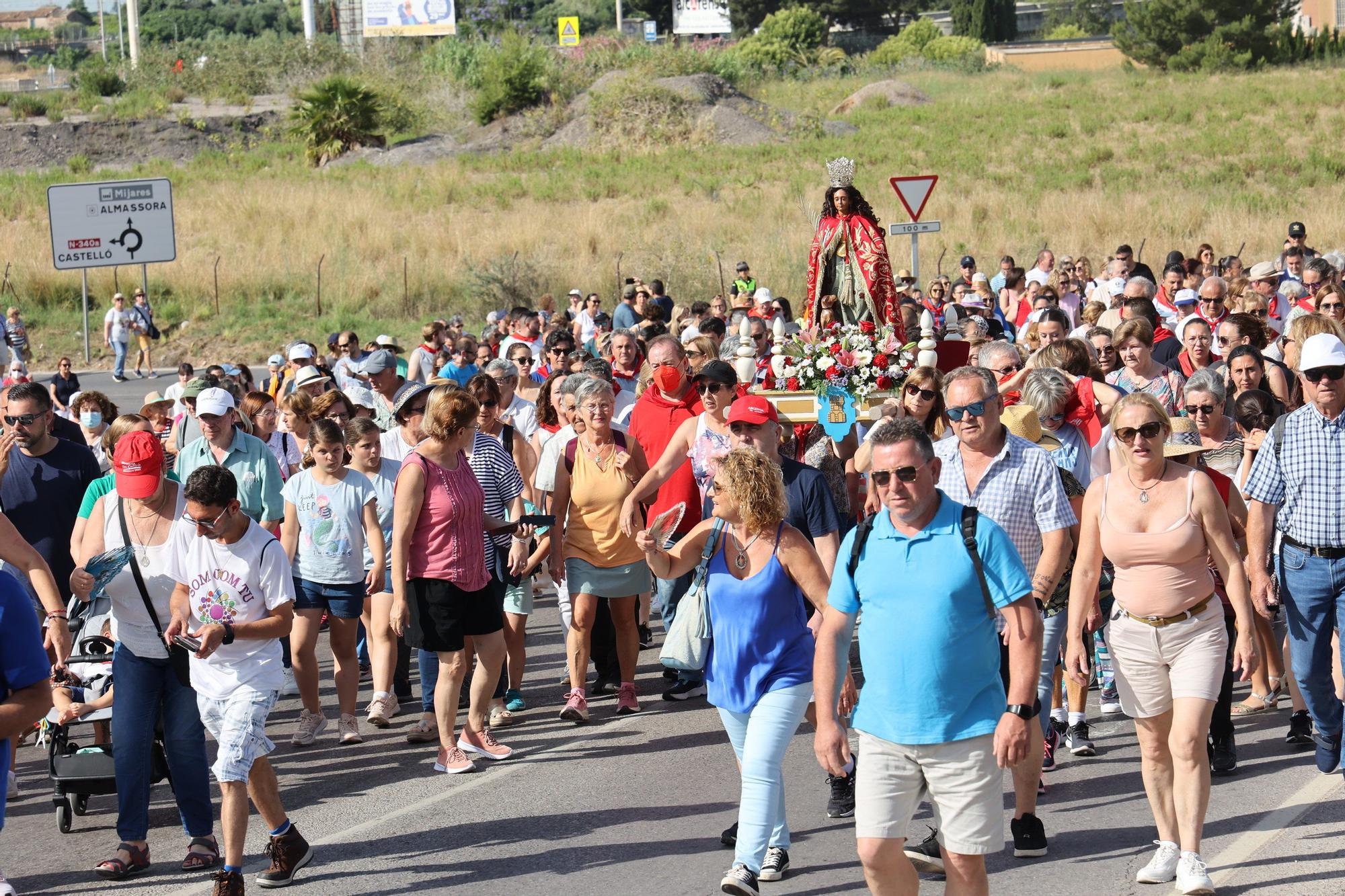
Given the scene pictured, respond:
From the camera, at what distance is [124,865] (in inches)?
257

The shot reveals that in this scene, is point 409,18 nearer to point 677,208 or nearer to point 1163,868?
point 677,208

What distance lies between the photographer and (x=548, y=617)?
40.1 ft

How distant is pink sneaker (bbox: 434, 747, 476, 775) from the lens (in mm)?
7957

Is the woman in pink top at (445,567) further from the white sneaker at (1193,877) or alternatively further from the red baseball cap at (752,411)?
Answer: the white sneaker at (1193,877)

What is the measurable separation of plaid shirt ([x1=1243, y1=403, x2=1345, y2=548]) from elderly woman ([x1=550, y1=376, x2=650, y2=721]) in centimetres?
360

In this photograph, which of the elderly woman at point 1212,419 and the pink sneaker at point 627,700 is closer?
the elderly woman at point 1212,419

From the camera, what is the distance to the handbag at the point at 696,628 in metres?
6.06

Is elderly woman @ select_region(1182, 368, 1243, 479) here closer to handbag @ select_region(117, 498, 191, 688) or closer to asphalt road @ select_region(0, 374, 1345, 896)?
asphalt road @ select_region(0, 374, 1345, 896)

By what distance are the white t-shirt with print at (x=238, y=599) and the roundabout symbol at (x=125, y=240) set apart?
2267 centimetres

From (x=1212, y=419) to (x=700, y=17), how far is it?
9374 cm

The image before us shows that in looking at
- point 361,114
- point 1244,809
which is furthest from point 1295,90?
point 1244,809

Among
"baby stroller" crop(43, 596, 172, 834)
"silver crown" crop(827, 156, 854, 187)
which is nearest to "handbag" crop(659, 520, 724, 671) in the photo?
"baby stroller" crop(43, 596, 172, 834)

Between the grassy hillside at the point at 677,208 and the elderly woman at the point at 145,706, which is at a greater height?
the grassy hillside at the point at 677,208

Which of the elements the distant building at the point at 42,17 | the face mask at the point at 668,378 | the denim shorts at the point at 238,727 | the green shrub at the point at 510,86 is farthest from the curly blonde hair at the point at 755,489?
the distant building at the point at 42,17
